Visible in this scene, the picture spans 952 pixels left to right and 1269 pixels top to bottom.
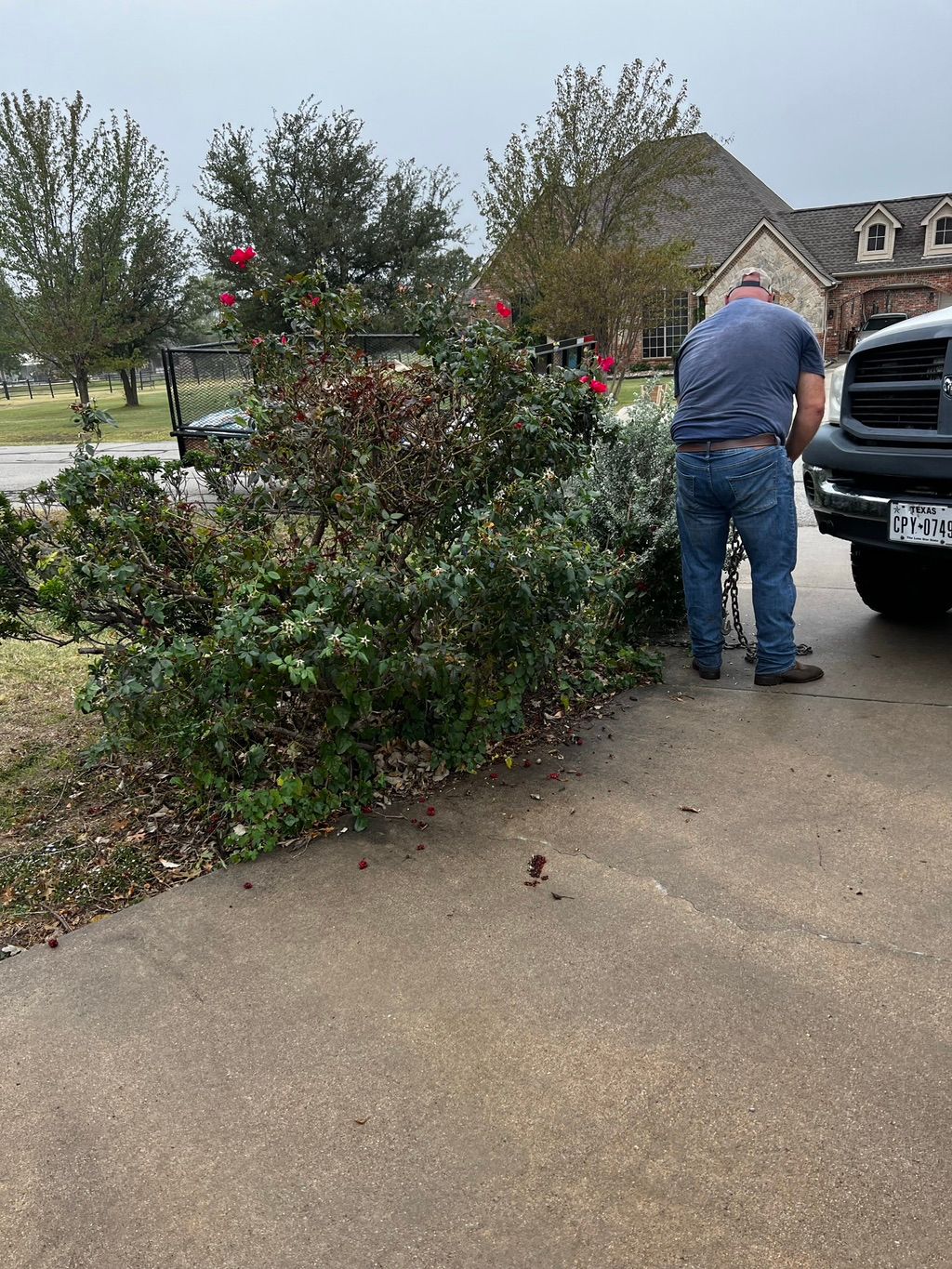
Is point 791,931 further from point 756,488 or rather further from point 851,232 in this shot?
point 851,232

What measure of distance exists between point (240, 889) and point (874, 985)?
186 cm

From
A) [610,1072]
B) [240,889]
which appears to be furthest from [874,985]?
[240,889]

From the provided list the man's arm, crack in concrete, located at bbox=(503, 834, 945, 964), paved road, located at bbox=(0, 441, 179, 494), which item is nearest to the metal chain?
the man's arm

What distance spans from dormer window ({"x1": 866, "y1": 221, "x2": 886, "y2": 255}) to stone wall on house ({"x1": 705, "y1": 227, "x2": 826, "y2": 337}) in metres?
3.23

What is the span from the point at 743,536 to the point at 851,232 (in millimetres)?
47719

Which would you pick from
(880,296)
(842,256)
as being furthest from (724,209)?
(880,296)

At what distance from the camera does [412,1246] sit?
1819 millimetres

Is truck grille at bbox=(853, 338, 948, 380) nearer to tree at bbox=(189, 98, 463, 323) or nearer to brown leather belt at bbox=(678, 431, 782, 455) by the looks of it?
brown leather belt at bbox=(678, 431, 782, 455)

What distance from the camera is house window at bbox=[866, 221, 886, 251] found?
145 feet

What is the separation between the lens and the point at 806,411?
4.44 m

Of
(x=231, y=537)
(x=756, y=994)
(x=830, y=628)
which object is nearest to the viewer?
(x=756, y=994)

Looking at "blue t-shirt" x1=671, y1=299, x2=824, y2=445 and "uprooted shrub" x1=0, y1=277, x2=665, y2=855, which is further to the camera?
"blue t-shirt" x1=671, y1=299, x2=824, y2=445

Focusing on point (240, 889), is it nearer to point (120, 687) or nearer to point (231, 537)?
point (120, 687)

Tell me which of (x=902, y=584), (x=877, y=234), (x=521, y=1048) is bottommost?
(x=521, y=1048)
